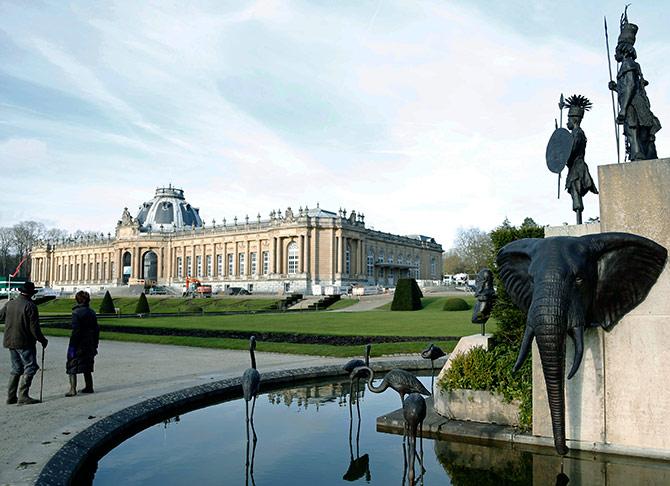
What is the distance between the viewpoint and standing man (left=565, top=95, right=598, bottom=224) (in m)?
6.13

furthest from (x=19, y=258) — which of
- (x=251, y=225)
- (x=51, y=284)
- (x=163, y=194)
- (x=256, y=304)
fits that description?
(x=256, y=304)

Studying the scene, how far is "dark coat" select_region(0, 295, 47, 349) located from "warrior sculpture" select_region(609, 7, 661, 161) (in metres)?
7.53

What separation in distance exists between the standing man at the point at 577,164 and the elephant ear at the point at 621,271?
124 cm

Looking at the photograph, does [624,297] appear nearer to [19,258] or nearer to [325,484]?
[325,484]

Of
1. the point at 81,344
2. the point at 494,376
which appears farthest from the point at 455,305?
the point at 494,376

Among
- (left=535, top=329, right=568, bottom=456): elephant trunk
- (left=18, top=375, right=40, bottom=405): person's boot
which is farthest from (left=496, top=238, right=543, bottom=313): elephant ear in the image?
(left=18, top=375, right=40, bottom=405): person's boot

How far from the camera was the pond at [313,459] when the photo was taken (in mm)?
4887

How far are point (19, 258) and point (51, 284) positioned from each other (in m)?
7.71

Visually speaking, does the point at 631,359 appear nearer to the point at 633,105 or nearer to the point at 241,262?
the point at 633,105

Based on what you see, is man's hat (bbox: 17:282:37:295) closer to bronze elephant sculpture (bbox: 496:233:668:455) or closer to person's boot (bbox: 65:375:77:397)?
person's boot (bbox: 65:375:77:397)

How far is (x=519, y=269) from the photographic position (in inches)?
193

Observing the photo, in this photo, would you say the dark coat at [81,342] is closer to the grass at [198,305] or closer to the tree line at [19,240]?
the grass at [198,305]

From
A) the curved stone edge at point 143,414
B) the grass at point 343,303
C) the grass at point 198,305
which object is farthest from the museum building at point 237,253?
the curved stone edge at point 143,414

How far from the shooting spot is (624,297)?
4.87 meters
